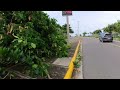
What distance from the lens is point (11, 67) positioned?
389 inches

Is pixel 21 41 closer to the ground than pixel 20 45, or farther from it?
farther from it

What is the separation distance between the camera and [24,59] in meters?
9.95

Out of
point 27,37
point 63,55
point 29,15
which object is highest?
point 29,15
